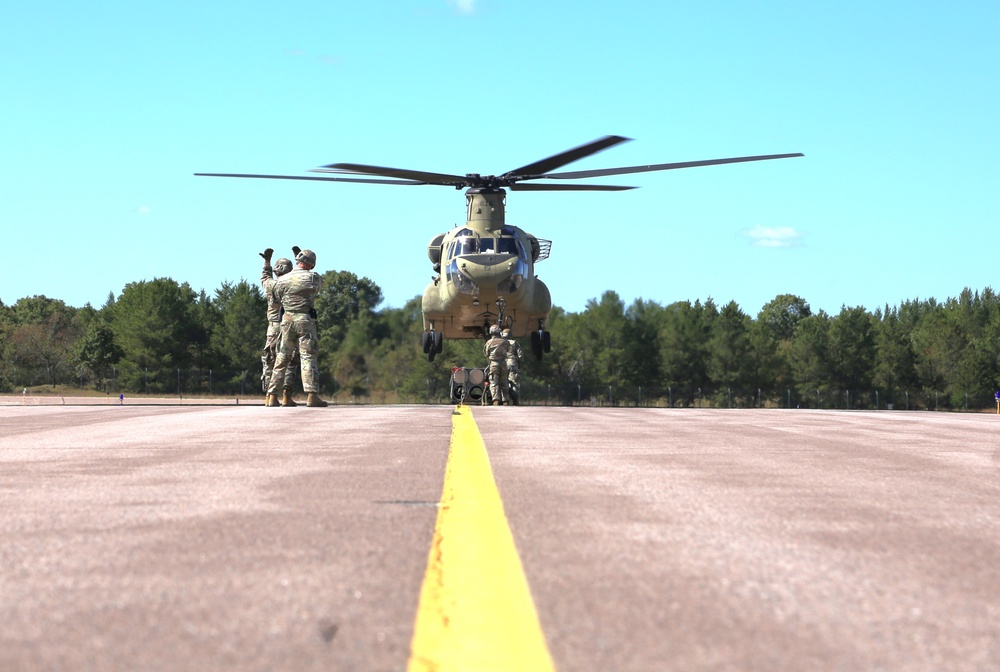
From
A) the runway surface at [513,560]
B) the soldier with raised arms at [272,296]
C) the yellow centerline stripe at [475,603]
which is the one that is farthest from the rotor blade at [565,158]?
the yellow centerline stripe at [475,603]

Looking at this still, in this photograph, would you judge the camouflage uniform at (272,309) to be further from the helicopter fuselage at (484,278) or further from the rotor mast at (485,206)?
the rotor mast at (485,206)

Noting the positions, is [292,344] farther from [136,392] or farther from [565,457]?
[136,392]

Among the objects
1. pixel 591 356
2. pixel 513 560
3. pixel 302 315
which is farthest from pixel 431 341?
pixel 591 356

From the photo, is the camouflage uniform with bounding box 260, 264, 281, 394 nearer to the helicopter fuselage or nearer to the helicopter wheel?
the helicopter fuselage

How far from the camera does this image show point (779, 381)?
12412 centimetres

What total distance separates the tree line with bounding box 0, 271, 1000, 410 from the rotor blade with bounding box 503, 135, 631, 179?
192 ft

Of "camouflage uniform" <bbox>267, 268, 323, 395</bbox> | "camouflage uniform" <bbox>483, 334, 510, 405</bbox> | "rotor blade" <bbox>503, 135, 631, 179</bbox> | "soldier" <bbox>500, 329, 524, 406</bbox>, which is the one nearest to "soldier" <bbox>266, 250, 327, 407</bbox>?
"camouflage uniform" <bbox>267, 268, 323, 395</bbox>

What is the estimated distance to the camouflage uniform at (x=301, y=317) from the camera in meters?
20.1

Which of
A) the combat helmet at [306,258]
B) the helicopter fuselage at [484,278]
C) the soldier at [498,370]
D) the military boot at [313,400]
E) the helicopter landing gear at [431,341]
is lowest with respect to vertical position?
the military boot at [313,400]

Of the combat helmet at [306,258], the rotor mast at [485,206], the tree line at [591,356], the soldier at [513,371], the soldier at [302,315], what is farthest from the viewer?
the tree line at [591,356]

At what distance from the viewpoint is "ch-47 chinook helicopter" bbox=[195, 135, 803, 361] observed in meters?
34.8

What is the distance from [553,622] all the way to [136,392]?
3879 inches

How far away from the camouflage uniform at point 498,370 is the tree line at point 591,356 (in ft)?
218

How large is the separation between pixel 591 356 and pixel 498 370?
88994mm
